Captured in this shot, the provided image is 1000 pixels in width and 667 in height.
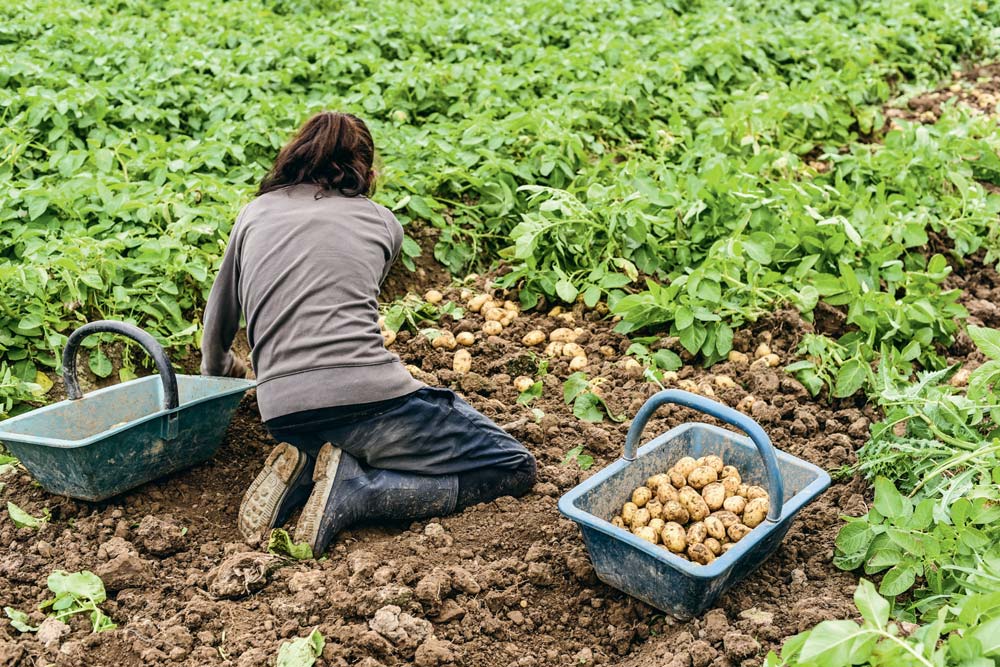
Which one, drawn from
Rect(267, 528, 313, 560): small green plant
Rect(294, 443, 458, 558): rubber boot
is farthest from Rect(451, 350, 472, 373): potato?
Rect(267, 528, 313, 560): small green plant

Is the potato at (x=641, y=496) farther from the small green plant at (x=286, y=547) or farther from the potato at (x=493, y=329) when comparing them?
the potato at (x=493, y=329)

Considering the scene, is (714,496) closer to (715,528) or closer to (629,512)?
(715,528)

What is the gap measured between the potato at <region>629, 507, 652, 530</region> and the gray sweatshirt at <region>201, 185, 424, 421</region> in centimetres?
79

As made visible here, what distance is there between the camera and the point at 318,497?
3.01 metres

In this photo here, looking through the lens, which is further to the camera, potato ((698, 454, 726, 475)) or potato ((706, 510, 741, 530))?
potato ((698, 454, 726, 475))

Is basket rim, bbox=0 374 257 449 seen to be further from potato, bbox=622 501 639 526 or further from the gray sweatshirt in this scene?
potato, bbox=622 501 639 526

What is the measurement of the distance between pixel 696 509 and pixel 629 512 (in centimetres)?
18

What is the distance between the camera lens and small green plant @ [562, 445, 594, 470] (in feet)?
11.1

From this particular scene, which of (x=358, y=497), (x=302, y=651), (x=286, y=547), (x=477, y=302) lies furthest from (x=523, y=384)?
(x=302, y=651)

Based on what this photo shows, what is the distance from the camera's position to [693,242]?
439 centimetres

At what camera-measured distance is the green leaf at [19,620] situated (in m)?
2.64

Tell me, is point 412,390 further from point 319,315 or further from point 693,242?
point 693,242

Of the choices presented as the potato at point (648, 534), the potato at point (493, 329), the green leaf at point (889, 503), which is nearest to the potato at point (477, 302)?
the potato at point (493, 329)

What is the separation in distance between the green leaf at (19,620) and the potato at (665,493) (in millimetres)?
1656
